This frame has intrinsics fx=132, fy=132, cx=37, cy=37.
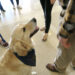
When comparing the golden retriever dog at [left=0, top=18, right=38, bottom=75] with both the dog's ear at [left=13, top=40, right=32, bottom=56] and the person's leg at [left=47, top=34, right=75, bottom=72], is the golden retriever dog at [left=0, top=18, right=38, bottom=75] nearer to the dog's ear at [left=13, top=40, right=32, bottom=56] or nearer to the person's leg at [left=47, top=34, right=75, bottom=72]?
the dog's ear at [left=13, top=40, right=32, bottom=56]

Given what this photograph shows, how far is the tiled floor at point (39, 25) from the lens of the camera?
1837 mm

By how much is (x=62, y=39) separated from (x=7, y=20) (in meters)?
1.89

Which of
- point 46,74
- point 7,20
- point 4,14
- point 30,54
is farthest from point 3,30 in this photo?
point 30,54

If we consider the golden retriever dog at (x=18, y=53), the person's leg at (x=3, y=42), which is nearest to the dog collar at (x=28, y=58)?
the golden retriever dog at (x=18, y=53)

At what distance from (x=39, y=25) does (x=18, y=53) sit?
145 cm

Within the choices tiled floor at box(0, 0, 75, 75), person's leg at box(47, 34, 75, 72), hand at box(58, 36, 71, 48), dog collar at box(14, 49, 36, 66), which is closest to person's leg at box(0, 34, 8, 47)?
tiled floor at box(0, 0, 75, 75)

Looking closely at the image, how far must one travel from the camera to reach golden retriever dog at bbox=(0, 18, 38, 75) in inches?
45.3

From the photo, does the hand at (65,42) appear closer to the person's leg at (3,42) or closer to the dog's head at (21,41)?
the dog's head at (21,41)

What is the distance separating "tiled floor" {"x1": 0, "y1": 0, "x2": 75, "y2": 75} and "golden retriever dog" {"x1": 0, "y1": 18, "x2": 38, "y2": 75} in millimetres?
484

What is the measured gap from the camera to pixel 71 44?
1228mm

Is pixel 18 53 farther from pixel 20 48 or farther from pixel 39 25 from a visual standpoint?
pixel 39 25

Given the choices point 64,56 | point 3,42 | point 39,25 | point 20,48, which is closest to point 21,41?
point 20,48

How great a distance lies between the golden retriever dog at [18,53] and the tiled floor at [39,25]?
48cm

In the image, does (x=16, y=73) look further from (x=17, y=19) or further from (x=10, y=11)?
(x=10, y=11)
